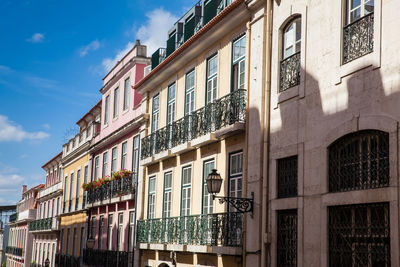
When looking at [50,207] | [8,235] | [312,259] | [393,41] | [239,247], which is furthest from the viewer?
[8,235]

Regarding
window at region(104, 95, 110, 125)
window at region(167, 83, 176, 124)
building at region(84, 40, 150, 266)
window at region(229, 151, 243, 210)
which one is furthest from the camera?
window at region(104, 95, 110, 125)

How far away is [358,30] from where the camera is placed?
440 inches

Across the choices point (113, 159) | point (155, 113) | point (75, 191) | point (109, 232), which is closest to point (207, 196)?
point (155, 113)

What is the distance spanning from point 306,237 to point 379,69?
3351 mm

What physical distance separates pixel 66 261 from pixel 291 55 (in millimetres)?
22834

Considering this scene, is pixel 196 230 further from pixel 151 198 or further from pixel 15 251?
pixel 15 251

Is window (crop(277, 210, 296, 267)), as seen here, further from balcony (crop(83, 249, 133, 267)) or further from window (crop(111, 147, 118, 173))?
window (crop(111, 147, 118, 173))

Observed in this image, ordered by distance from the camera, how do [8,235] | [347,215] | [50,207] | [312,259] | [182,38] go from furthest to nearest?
[8,235] → [50,207] → [182,38] → [312,259] → [347,215]

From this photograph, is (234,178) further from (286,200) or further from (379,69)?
(379,69)

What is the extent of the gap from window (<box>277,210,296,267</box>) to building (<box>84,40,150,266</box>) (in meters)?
9.87

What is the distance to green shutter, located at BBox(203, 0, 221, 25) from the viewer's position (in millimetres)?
17422

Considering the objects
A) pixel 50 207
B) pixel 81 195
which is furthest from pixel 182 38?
pixel 50 207

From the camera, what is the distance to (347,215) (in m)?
11.0

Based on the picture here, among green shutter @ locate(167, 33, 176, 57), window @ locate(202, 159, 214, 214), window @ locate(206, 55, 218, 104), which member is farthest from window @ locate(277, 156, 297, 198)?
green shutter @ locate(167, 33, 176, 57)
